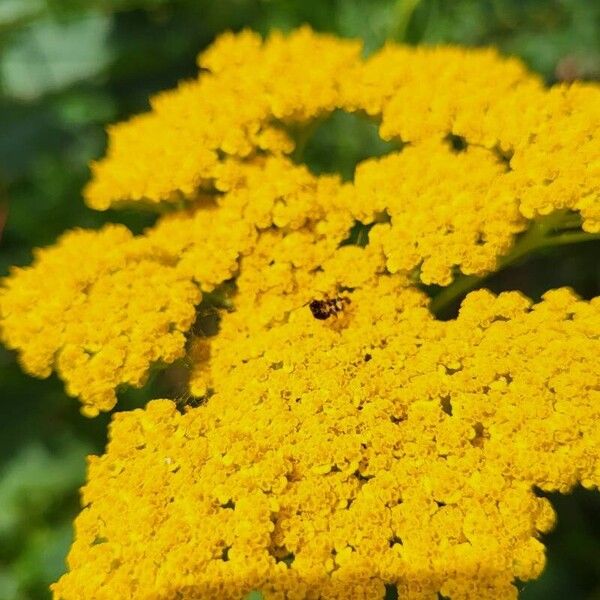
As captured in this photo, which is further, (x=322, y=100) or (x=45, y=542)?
(x=45, y=542)

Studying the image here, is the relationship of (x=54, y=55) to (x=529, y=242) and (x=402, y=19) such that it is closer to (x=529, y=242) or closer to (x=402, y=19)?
(x=402, y=19)

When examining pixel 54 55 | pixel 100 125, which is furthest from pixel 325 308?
pixel 54 55

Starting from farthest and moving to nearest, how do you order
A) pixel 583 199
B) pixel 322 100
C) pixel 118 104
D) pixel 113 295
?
pixel 118 104 → pixel 322 100 → pixel 113 295 → pixel 583 199

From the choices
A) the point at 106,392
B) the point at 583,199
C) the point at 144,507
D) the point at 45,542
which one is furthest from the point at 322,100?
the point at 45,542

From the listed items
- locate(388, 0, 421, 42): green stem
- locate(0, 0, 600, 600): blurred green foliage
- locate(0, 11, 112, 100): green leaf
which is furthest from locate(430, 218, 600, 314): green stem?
locate(0, 11, 112, 100): green leaf

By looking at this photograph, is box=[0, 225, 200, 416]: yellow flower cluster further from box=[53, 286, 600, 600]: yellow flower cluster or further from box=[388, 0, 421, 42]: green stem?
box=[388, 0, 421, 42]: green stem

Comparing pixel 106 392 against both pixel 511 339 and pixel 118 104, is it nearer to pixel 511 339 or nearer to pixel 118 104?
pixel 511 339
